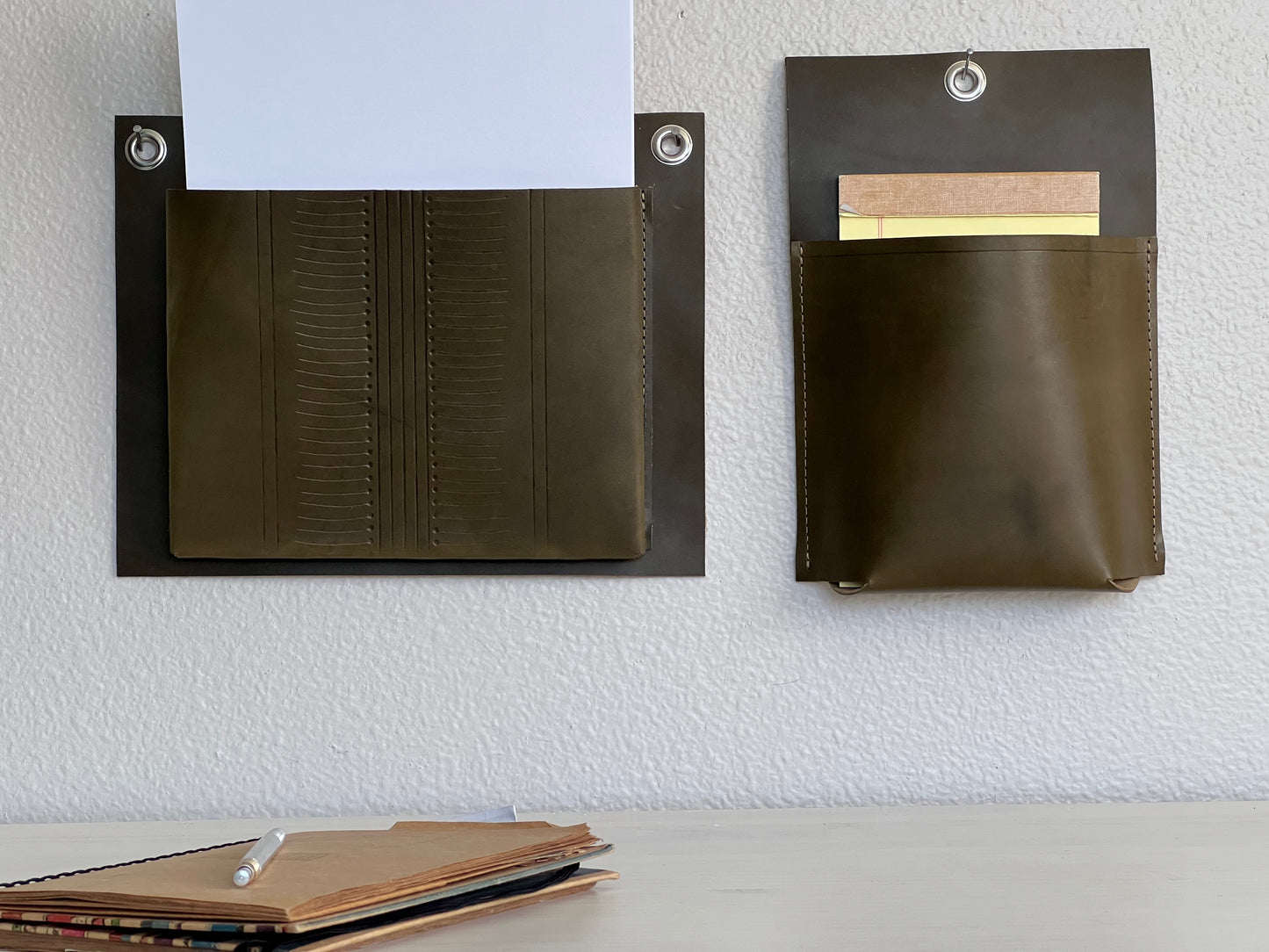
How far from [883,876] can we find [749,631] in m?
0.23

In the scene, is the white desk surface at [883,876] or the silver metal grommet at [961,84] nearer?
the white desk surface at [883,876]

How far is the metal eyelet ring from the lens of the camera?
0.78 meters

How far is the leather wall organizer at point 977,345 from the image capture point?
748 millimetres

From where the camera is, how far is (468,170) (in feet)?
2.50

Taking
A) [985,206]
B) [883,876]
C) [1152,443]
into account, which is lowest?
[883,876]

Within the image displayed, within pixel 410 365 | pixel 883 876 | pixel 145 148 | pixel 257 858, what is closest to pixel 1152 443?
pixel 883 876

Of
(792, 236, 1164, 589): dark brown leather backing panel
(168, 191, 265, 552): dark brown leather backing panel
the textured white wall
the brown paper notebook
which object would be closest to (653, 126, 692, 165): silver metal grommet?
the textured white wall

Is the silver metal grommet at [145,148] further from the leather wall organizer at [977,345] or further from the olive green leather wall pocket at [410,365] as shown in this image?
the leather wall organizer at [977,345]

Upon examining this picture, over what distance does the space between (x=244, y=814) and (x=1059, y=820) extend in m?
0.59

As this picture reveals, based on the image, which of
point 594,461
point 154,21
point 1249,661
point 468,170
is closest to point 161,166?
point 154,21

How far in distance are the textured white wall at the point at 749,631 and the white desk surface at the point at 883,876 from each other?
0.14 feet

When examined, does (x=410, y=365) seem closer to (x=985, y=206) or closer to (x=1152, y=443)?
(x=985, y=206)

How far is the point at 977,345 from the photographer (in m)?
0.75

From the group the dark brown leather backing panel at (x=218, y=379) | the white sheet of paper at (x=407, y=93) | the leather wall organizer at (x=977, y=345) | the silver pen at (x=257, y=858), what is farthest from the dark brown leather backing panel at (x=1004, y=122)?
the silver pen at (x=257, y=858)
